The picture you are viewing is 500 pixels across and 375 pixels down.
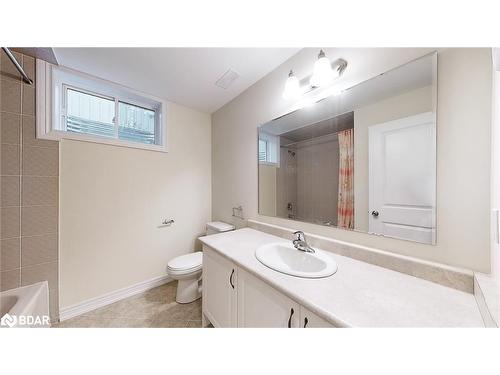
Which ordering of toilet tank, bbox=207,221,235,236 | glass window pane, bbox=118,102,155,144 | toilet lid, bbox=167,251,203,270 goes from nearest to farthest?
1. toilet lid, bbox=167,251,203,270
2. glass window pane, bbox=118,102,155,144
3. toilet tank, bbox=207,221,235,236

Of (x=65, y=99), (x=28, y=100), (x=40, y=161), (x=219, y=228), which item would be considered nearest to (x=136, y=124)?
(x=65, y=99)

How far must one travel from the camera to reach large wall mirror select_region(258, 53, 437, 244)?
2.50 feet

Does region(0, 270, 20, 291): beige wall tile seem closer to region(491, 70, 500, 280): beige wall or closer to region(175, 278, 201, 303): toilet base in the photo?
region(175, 278, 201, 303): toilet base

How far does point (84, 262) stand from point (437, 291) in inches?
96.4

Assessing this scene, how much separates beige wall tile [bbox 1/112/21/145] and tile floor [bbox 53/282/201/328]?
1.50 meters

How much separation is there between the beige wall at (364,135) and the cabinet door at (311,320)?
603 millimetres

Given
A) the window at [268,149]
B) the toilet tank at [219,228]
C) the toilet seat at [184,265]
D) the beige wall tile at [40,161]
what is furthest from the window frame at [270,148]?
the beige wall tile at [40,161]

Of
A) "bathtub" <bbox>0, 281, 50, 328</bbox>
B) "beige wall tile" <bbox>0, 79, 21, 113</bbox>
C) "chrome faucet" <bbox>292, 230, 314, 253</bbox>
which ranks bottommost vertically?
"bathtub" <bbox>0, 281, 50, 328</bbox>

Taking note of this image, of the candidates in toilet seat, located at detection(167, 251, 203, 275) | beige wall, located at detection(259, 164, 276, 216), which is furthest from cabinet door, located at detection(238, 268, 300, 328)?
toilet seat, located at detection(167, 251, 203, 275)

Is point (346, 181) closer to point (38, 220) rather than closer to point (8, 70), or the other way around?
point (38, 220)

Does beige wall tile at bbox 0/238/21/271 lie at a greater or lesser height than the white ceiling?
lesser

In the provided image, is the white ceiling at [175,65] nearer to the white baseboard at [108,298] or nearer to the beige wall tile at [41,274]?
the beige wall tile at [41,274]

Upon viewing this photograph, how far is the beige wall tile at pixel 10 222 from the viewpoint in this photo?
1181 millimetres

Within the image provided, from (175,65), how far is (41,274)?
203cm
